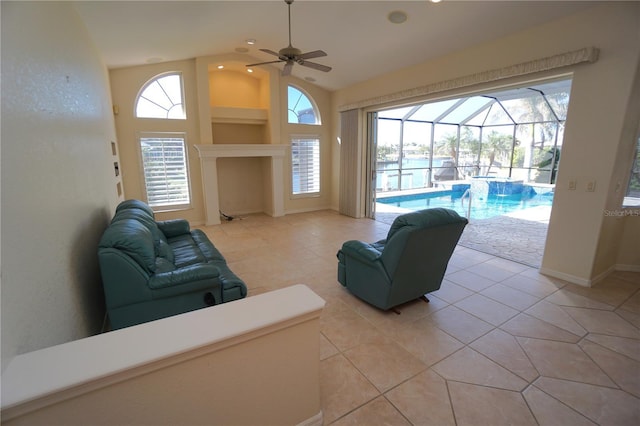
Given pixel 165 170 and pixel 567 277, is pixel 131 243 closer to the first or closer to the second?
pixel 165 170

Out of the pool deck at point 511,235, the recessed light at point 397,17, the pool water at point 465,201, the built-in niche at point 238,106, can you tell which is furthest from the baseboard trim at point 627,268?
the built-in niche at point 238,106

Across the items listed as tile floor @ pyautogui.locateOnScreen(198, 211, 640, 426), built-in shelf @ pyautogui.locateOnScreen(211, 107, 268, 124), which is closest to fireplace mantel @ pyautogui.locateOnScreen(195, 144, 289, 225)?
built-in shelf @ pyautogui.locateOnScreen(211, 107, 268, 124)

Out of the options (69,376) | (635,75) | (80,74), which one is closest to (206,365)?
(69,376)

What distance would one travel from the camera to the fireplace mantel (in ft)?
19.1

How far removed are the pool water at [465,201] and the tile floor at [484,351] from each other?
464cm

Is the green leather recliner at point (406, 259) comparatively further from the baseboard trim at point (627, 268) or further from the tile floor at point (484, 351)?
the baseboard trim at point (627, 268)

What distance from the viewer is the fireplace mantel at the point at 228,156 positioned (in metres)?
5.83

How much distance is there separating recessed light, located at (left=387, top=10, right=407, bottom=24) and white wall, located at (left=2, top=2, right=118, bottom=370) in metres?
3.31

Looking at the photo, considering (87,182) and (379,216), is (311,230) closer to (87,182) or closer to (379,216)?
(379,216)

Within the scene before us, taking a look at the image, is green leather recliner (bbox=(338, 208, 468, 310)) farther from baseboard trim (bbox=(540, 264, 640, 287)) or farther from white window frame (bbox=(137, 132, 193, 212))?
white window frame (bbox=(137, 132, 193, 212))

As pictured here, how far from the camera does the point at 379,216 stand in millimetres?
6773

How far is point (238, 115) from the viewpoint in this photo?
20.5ft

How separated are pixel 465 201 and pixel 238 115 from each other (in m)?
6.98

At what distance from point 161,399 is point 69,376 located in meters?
0.33
